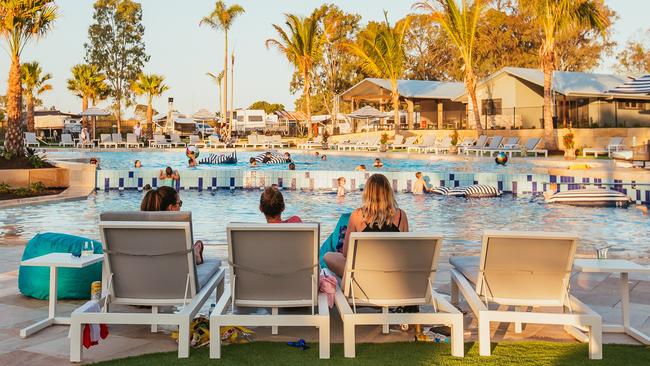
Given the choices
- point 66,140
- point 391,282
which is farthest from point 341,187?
point 66,140

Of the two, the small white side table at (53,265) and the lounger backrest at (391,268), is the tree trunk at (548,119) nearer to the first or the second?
the lounger backrest at (391,268)

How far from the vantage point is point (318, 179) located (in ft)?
57.6

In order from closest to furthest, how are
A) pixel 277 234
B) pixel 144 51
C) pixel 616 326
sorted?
1. pixel 277 234
2. pixel 616 326
3. pixel 144 51

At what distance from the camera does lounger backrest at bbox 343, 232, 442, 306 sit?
4.03 meters

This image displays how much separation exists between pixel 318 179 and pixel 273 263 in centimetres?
1347

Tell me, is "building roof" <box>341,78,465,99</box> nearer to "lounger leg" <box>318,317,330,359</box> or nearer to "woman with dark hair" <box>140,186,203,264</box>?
"woman with dark hair" <box>140,186,203,264</box>

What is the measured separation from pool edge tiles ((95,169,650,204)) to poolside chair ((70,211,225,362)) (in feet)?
39.9

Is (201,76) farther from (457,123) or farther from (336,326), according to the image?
(336,326)

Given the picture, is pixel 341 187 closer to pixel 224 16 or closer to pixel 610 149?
pixel 610 149

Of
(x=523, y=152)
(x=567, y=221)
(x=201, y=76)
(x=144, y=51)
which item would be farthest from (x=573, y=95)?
(x=144, y=51)

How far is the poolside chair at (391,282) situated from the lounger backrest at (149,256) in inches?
38.9

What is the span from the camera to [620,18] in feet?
173

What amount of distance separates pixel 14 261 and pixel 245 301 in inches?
159

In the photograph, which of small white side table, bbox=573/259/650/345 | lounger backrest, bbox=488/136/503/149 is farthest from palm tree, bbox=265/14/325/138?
small white side table, bbox=573/259/650/345
